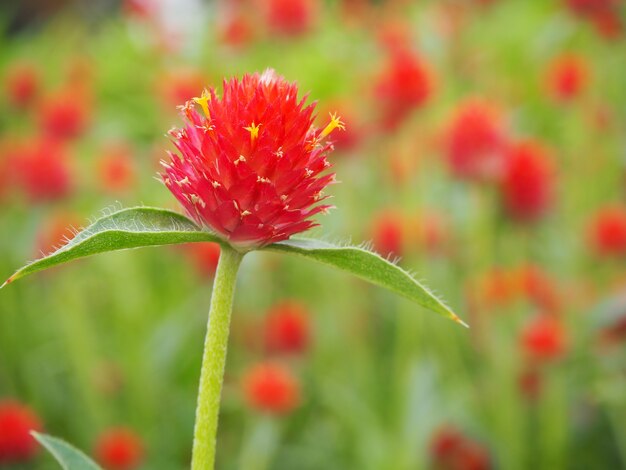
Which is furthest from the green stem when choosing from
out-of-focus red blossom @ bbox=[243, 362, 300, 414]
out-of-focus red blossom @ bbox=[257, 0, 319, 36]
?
out-of-focus red blossom @ bbox=[257, 0, 319, 36]

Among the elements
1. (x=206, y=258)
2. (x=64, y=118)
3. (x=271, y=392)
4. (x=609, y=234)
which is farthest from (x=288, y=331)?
(x=64, y=118)

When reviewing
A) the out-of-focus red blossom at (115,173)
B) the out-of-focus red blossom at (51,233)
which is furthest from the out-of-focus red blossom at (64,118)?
the out-of-focus red blossom at (51,233)

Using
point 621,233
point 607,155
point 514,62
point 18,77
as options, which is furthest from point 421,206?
point 514,62

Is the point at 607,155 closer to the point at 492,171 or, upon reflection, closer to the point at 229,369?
the point at 492,171

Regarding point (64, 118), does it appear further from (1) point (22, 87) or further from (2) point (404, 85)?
(2) point (404, 85)

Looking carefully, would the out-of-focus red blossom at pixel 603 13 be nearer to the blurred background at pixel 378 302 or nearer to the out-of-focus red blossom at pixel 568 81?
the blurred background at pixel 378 302

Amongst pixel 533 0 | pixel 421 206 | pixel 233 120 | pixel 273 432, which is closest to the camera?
pixel 233 120

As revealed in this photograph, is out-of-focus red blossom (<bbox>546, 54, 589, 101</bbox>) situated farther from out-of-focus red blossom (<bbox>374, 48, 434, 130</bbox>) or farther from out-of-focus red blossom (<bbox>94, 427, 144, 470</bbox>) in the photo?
out-of-focus red blossom (<bbox>94, 427, 144, 470</bbox>)
